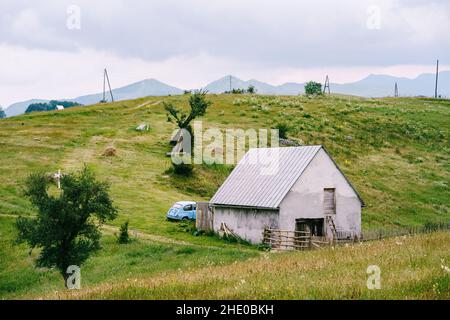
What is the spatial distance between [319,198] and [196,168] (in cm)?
2214

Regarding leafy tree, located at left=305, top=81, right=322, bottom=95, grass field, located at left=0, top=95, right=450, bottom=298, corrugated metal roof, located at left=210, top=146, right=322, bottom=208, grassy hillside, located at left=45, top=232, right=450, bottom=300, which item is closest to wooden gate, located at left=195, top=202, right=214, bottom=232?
corrugated metal roof, located at left=210, top=146, right=322, bottom=208

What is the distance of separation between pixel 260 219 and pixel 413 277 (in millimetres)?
28557

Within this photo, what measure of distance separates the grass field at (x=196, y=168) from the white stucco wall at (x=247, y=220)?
1.77m

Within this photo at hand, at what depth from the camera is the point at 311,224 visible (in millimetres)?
41469

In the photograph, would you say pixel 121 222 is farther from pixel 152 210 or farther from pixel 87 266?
pixel 87 266

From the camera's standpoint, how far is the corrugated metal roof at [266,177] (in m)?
40.2

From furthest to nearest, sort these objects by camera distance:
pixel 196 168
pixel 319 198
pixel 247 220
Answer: pixel 196 168, pixel 319 198, pixel 247 220

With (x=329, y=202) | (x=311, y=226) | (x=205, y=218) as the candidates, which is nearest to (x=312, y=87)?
(x=329, y=202)

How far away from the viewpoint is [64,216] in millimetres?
25484

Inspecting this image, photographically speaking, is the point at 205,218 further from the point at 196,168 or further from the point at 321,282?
the point at 321,282

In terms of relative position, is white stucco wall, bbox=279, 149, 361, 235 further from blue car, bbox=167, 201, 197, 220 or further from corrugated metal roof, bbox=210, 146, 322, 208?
blue car, bbox=167, 201, 197, 220

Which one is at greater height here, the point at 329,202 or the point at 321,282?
the point at 321,282

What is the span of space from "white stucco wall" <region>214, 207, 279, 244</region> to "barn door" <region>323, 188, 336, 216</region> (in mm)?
4620
